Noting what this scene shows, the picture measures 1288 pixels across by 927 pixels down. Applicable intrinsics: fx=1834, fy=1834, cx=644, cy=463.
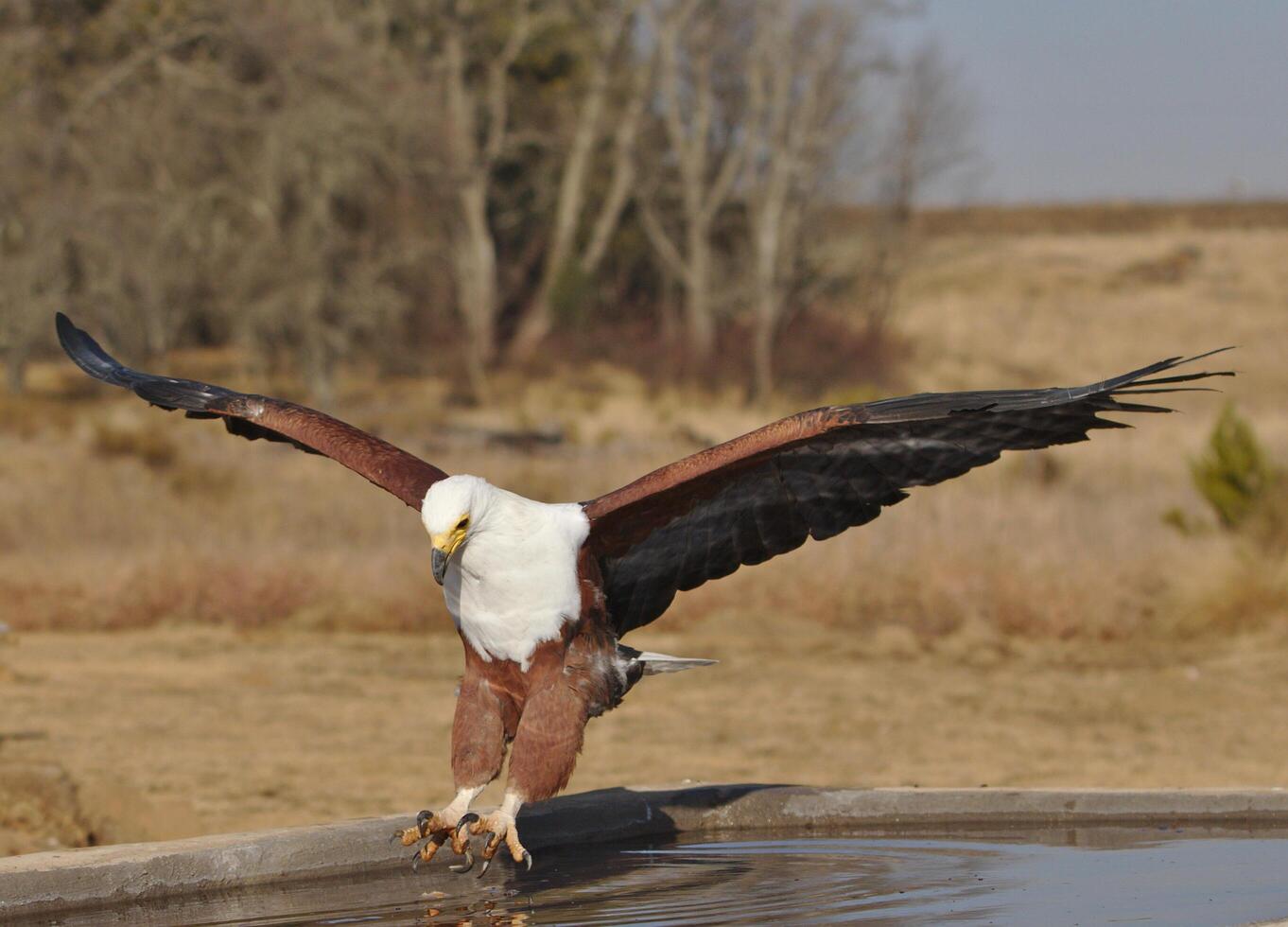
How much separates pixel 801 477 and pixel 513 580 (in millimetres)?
1074

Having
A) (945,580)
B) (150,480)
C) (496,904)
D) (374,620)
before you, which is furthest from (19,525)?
(496,904)

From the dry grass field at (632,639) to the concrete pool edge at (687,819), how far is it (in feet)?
6.32

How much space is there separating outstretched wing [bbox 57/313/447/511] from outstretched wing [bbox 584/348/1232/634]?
58cm

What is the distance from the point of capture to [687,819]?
6.27 meters

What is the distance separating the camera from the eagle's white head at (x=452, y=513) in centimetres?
482

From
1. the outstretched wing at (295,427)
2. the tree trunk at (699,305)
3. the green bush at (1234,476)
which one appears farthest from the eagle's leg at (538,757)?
the tree trunk at (699,305)

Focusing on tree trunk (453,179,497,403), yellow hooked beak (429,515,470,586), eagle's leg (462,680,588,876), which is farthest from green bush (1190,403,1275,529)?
tree trunk (453,179,497,403)

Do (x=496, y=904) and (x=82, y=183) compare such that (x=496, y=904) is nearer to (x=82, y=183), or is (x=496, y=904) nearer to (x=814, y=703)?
(x=814, y=703)

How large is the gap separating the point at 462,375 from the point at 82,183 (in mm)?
7741

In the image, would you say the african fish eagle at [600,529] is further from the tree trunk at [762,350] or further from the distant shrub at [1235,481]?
the tree trunk at [762,350]

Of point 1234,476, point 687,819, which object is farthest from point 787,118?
point 687,819

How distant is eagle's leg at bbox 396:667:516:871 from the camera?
5.20 m

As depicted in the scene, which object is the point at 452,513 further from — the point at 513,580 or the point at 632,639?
the point at 632,639

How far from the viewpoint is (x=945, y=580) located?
1484 cm
